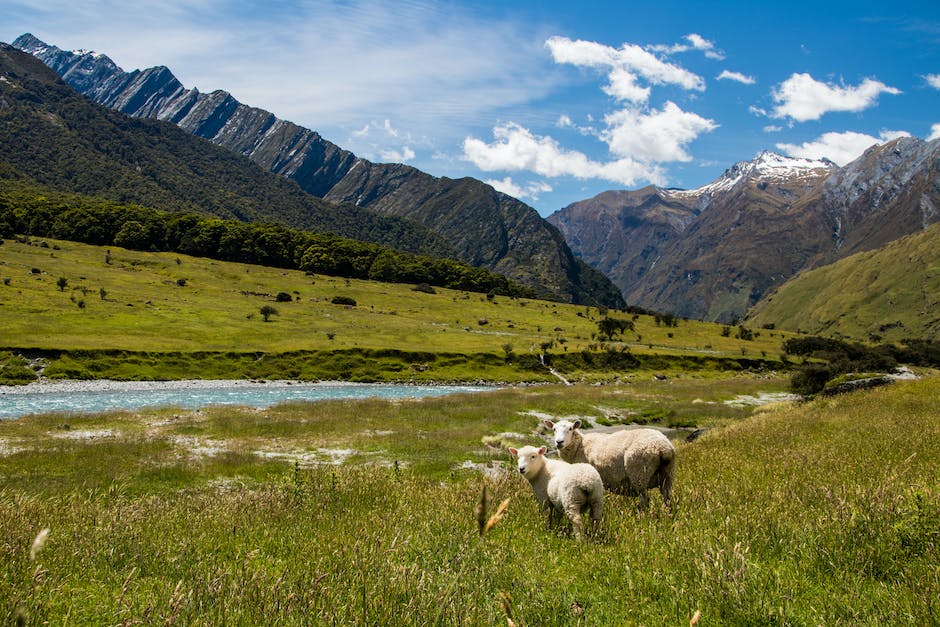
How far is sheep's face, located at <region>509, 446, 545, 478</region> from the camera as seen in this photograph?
906 centimetres

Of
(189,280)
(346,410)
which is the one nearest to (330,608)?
(346,410)

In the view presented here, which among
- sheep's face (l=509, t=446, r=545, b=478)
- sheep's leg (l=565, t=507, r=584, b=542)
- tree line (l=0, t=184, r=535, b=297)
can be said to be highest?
tree line (l=0, t=184, r=535, b=297)

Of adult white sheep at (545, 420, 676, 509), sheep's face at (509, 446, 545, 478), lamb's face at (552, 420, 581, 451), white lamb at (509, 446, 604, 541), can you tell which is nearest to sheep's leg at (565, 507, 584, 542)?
white lamb at (509, 446, 604, 541)

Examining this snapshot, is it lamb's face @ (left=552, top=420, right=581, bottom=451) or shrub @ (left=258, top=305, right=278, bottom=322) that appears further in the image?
shrub @ (left=258, top=305, right=278, bottom=322)

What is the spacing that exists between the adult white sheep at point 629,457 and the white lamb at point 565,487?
121cm

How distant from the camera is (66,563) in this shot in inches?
234

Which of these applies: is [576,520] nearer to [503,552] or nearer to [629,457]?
[503,552]

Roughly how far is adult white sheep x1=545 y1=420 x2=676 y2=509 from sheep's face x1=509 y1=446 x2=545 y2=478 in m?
1.11

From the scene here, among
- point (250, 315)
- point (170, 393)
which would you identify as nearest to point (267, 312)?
point (250, 315)

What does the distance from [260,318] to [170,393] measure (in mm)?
36254

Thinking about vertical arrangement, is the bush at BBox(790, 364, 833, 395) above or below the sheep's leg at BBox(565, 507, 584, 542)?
below

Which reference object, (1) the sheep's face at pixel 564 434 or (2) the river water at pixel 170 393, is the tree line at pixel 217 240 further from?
(1) the sheep's face at pixel 564 434

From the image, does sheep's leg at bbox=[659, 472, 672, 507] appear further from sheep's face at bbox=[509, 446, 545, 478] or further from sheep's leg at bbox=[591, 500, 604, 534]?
sheep's face at bbox=[509, 446, 545, 478]

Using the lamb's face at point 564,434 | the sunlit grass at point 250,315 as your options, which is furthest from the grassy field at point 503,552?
the sunlit grass at point 250,315
